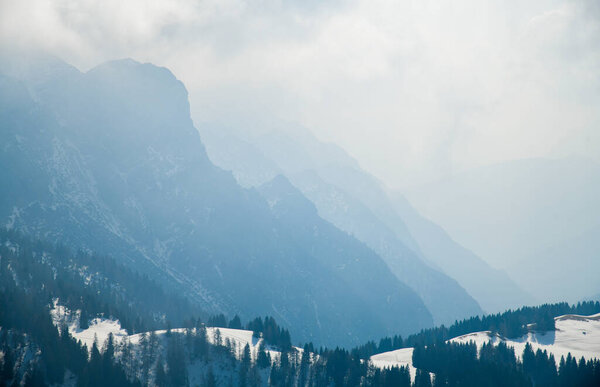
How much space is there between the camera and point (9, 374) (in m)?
200
